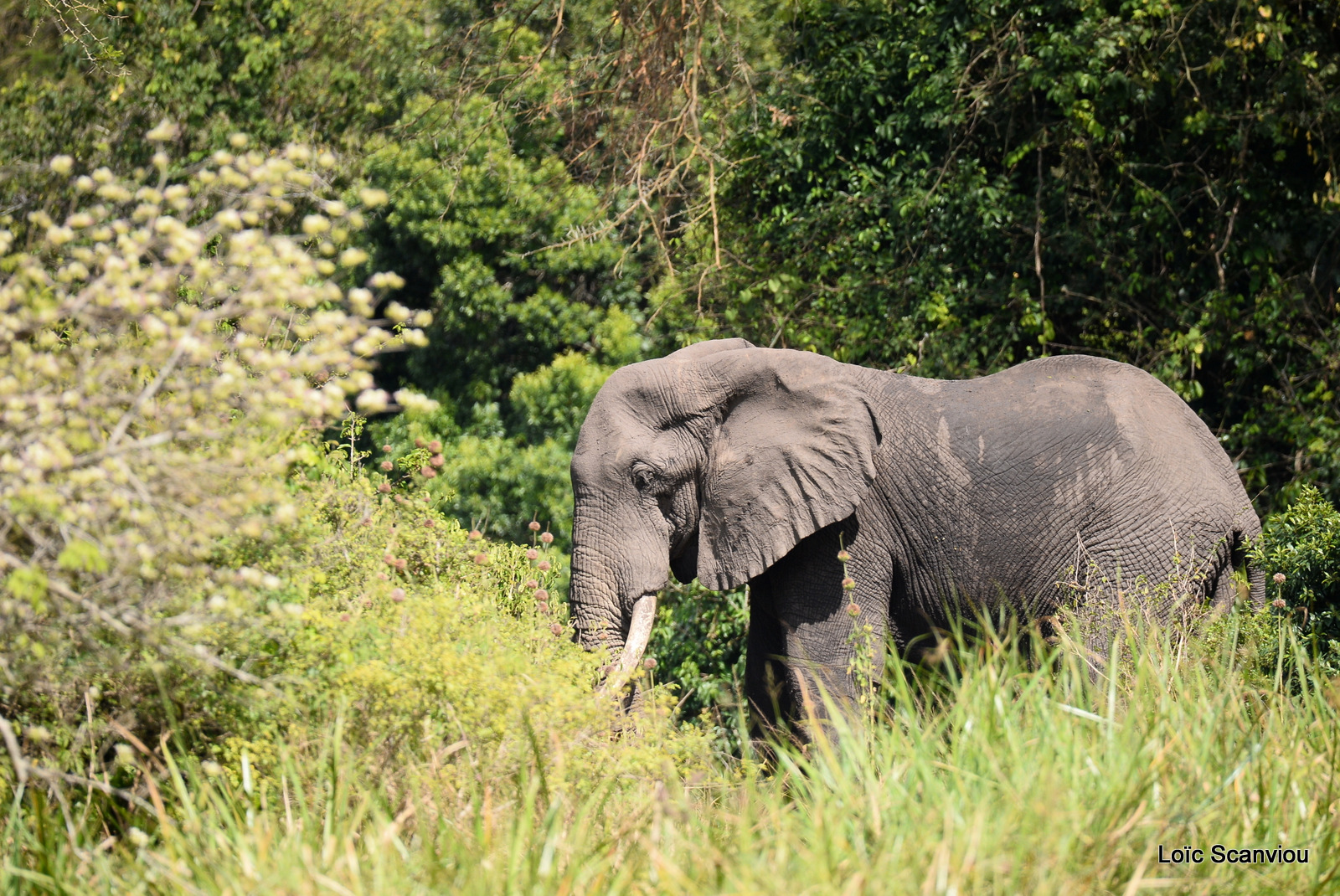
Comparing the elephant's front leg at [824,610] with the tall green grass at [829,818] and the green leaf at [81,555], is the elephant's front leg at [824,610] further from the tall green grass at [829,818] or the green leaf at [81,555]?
the green leaf at [81,555]

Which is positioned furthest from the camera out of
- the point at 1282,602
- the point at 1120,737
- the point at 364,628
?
the point at 1282,602

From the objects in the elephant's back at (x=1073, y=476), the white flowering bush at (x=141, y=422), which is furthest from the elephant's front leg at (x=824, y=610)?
the white flowering bush at (x=141, y=422)

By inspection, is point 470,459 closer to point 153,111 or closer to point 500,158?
point 500,158

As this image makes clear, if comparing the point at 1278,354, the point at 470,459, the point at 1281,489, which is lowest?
the point at 470,459

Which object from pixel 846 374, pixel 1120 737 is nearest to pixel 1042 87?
pixel 846 374

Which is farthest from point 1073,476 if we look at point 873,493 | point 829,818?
point 829,818

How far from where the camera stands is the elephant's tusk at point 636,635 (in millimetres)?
5555

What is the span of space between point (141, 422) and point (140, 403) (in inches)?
13.3

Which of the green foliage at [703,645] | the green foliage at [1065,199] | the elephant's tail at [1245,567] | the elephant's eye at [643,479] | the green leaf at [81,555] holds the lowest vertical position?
the green foliage at [703,645]

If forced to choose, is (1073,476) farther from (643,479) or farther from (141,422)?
(141,422)

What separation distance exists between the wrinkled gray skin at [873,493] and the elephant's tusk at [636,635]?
6 centimetres

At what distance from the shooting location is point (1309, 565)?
5.90 m

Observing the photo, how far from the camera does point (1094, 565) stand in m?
5.61

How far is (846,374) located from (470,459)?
6.31 metres
